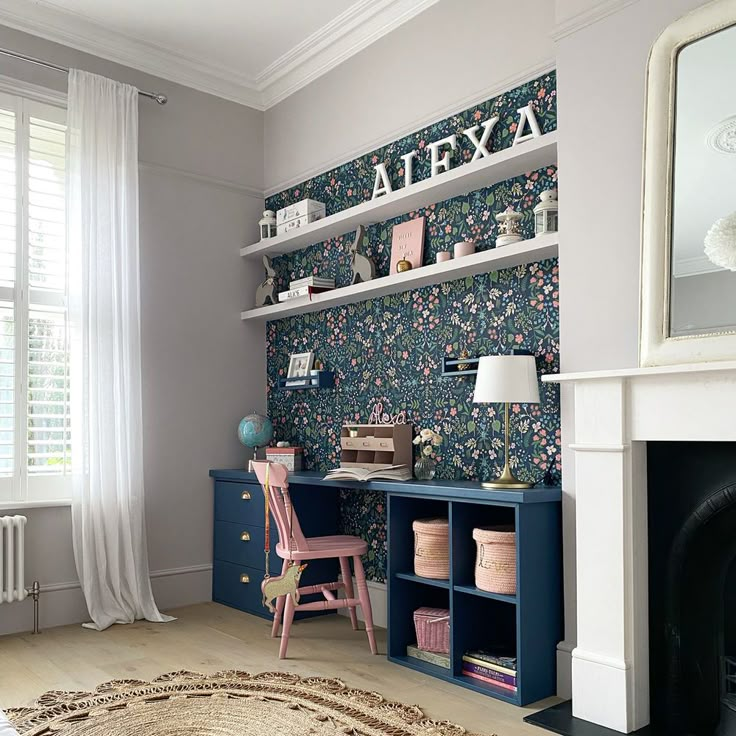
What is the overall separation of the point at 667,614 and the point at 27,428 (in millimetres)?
3048

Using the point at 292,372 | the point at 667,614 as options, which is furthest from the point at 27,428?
the point at 667,614

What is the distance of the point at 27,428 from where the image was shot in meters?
3.85

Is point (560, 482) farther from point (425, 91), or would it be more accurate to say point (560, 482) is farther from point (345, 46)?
point (345, 46)

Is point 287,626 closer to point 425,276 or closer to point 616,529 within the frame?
point 616,529

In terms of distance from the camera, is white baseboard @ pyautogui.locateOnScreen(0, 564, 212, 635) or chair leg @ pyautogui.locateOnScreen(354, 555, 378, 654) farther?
white baseboard @ pyautogui.locateOnScreen(0, 564, 212, 635)

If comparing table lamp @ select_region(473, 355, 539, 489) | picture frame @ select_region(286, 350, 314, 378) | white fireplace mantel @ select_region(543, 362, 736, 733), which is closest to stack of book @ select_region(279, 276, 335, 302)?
picture frame @ select_region(286, 350, 314, 378)

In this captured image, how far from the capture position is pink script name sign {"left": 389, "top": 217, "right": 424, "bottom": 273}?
3719mm

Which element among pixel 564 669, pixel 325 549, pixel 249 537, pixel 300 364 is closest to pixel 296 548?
pixel 325 549

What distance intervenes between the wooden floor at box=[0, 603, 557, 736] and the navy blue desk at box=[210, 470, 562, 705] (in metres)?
0.11

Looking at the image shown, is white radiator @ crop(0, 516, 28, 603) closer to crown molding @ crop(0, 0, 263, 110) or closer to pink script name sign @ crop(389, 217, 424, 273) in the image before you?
pink script name sign @ crop(389, 217, 424, 273)

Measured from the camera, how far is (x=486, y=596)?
288 centimetres

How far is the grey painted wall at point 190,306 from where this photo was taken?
14.1 feet

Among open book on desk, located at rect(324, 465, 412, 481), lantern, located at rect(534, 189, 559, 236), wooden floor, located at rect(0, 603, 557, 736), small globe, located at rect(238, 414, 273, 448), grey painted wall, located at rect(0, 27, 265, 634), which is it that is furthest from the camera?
small globe, located at rect(238, 414, 273, 448)

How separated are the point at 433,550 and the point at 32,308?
2.39 metres
